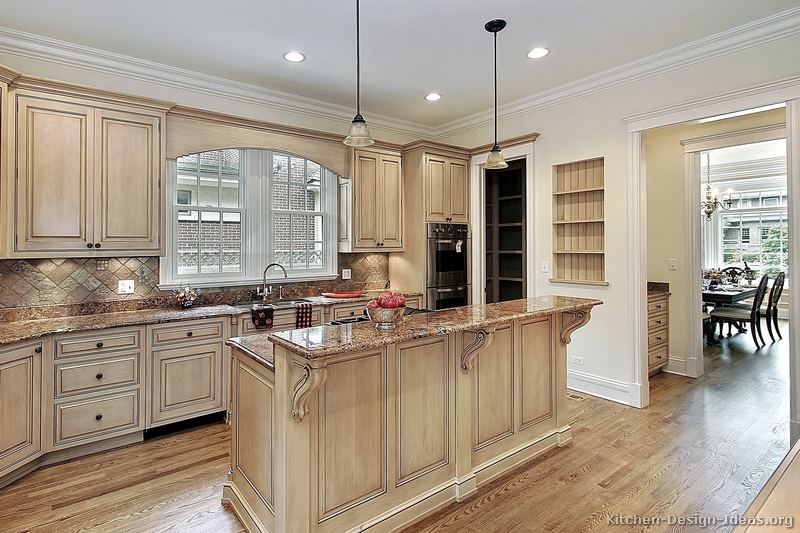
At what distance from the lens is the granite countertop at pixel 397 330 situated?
1.76 metres

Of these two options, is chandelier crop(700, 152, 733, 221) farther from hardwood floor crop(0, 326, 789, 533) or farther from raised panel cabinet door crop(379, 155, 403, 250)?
raised panel cabinet door crop(379, 155, 403, 250)

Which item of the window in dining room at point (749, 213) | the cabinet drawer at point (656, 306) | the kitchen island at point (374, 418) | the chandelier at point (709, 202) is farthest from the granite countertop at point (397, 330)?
the window in dining room at point (749, 213)

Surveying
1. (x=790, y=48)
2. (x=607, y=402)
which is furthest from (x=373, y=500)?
(x=790, y=48)

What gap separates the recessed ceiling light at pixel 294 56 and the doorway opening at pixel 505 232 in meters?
3.02

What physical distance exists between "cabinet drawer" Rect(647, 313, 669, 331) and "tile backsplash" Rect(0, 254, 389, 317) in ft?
14.4

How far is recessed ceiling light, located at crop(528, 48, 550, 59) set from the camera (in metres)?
3.53

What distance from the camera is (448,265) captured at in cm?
512

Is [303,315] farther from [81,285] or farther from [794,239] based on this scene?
[794,239]

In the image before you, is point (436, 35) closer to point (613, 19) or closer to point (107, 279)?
point (613, 19)

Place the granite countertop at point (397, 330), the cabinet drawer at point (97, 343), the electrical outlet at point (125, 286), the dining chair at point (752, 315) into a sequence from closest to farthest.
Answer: the granite countertop at point (397, 330)
the cabinet drawer at point (97, 343)
the electrical outlet at point (125, 286)
the dining chair at point (752, 315)

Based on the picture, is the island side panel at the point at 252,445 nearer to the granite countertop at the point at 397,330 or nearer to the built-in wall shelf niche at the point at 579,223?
the granite countertop at the point at 397,330

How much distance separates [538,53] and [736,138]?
8.07 ft

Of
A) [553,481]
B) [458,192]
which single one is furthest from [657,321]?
[553,481]

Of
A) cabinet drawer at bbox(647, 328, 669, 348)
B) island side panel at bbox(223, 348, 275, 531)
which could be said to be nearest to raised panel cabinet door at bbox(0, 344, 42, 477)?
island side panel at bbox(223, 348, 275, 531)
